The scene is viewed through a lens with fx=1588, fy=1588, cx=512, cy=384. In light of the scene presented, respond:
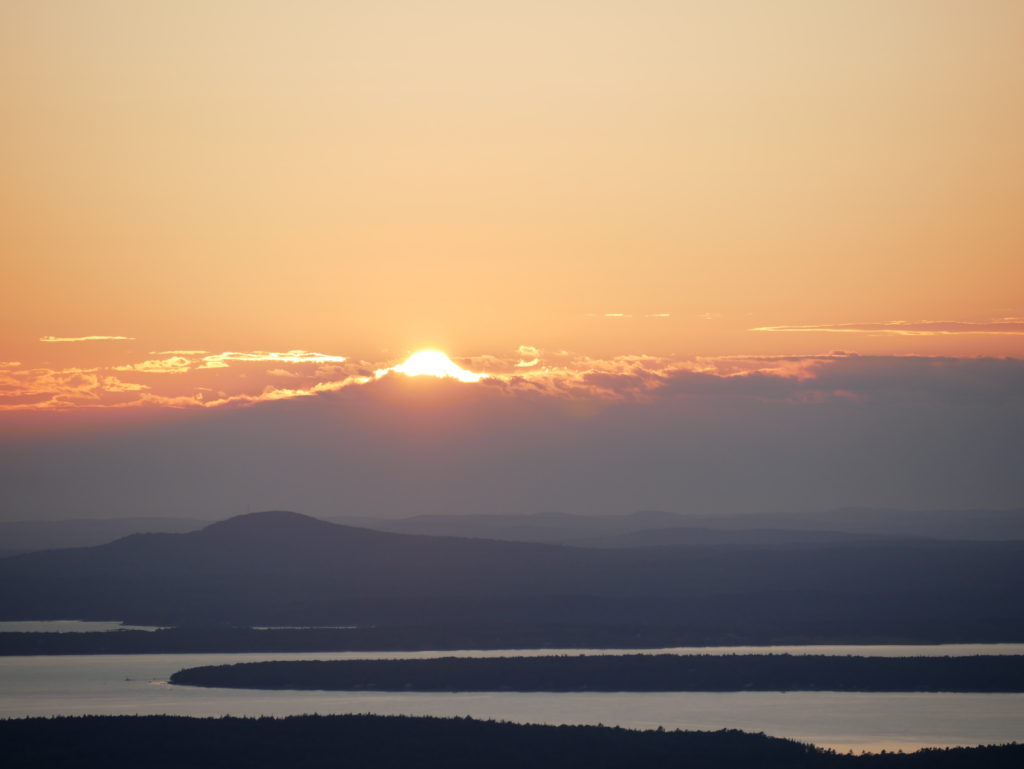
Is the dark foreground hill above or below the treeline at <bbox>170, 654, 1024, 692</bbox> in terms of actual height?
below

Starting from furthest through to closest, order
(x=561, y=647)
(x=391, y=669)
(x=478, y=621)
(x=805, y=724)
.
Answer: (x=478, y=621) → (x=561, y=647) → (x=391, y=669) → (x=805, y=724)

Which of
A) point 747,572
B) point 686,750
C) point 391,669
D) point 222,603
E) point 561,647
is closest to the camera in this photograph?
point 686,750

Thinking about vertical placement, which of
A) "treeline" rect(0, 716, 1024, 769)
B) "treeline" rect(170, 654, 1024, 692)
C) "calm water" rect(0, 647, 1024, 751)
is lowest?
"treeline" rect(170, 654, 1024, 692)

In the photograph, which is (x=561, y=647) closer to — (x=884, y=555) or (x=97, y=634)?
(x=97, y=634)

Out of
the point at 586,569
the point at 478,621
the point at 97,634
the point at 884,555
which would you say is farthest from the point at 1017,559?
the point at 97,634

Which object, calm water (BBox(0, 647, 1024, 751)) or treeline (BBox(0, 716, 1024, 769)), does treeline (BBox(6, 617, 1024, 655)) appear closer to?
calm water (BBox(0, 647, 1024, 751))

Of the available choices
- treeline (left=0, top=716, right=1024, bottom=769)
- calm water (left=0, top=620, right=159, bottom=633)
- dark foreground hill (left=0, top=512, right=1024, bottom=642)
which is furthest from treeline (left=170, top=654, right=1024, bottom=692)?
calm water (left=0, top=620, right=159, bottom=633)
